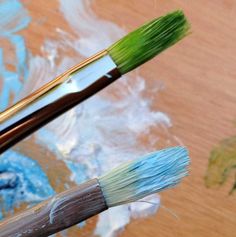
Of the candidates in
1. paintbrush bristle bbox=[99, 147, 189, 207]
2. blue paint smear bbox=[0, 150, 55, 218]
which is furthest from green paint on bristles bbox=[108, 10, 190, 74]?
blue paint smear bbox=[0, 150, 55, 218]

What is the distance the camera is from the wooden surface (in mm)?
707

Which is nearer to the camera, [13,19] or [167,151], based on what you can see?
[167,151]

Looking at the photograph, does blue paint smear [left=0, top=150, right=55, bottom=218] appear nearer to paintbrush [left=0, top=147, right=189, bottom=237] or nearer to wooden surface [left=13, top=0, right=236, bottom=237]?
wooden surface [left=13, top=0, right=236, bottom=237]

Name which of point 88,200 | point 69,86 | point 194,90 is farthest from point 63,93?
point 194,90

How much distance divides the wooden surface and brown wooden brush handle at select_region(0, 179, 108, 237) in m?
0.16

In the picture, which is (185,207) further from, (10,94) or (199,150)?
(10,94)

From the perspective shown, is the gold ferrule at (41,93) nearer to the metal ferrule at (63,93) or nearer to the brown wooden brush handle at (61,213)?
the metal ferrule at (63,93)

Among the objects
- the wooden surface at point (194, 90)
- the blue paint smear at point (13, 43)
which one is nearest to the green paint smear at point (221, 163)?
the wooden surface at point (194, 90)

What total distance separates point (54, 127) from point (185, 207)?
220 millimetres

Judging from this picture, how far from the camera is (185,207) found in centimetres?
71

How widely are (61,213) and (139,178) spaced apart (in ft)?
0.31

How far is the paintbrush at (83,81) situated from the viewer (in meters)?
0.57

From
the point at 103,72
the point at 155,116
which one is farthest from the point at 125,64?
the point at 155,116

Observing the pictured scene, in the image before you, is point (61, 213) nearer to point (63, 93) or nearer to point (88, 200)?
Answer: point (88, 200)
